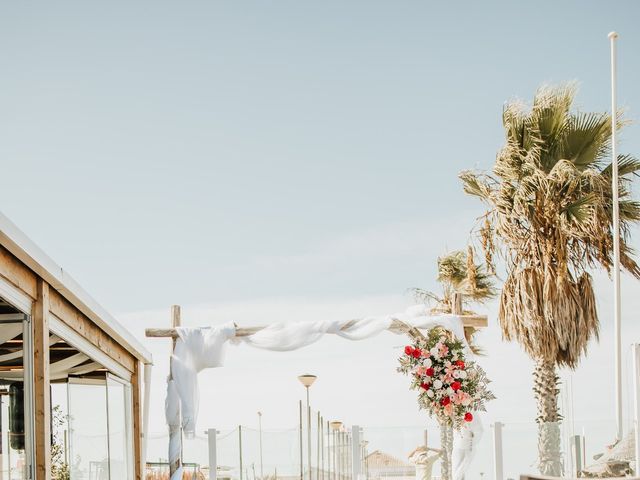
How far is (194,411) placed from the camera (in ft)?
41.4

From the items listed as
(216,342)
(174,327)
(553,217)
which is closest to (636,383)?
(216,342)

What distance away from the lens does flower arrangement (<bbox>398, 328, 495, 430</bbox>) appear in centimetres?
1102

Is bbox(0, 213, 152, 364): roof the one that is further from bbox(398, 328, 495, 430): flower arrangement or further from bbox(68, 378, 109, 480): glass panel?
bbox(398, 328, 495, 430): flower arrangement

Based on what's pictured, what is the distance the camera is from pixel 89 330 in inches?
405

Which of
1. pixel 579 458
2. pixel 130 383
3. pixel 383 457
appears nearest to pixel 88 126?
pixel 130 383

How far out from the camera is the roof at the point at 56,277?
6.69 meters

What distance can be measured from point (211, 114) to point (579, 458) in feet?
36.5

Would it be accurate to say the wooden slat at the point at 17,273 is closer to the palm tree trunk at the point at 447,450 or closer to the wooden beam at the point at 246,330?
the wooden beam at the point at 246,330

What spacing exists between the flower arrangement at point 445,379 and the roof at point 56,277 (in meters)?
3.27

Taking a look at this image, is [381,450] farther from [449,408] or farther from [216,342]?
[449,408]

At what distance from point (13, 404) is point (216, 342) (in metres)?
4.12

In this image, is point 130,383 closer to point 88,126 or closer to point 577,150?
point 577,150

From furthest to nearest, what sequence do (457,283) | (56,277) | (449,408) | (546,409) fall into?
(457,283)
(546,409)
(449,408)
(56,277)

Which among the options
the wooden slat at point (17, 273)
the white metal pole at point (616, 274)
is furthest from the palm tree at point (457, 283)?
the wooden slat at point (17, 273)
